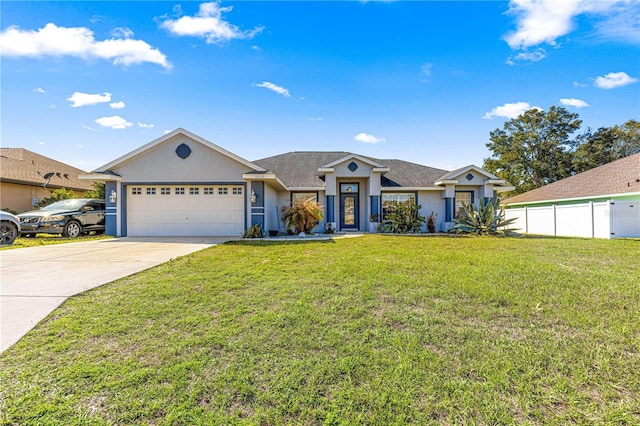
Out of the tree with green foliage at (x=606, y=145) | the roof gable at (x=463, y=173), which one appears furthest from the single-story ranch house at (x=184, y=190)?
the tree with green foliage at (x=606, y=145)

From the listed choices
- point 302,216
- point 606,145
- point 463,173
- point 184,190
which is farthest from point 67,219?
point 606,145

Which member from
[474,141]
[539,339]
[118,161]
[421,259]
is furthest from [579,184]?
[118,161]

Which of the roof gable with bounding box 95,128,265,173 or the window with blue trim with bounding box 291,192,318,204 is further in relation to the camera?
the window with blue trim with bounding box 291,192,318,204

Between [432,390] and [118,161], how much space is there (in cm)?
1505

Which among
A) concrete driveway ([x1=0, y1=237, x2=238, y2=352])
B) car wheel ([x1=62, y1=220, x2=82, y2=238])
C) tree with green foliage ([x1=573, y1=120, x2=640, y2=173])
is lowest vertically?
concrete driveway ([x1=0, y1=237, x2=238, y2=352])

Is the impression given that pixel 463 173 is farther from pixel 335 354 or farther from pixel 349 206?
pixel 335 354

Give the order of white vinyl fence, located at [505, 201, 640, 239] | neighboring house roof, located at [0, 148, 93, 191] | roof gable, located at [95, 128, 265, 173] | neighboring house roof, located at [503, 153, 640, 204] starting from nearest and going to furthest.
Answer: roof gable, located at [95, 128, 265, 173] < white vinyl fence, located at [505, 201, 640, 239] < neighboring house roof, located at [503, 153, 640, 204] < neighboring house roof, located at [0, 148, 93, 191]

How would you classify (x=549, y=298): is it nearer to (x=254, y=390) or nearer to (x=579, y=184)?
(x=254, y=390)

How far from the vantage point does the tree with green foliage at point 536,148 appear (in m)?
30.8

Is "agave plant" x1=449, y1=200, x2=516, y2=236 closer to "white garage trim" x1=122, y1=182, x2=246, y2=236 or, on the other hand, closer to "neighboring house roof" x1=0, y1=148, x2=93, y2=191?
"white garage trim" x1=122, y1=182, x2=246, y2=236

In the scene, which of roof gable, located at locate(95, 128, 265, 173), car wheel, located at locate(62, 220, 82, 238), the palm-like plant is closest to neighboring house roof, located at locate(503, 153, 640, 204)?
the palm-like plant

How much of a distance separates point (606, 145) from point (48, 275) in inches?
1737

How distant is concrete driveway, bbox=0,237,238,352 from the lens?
12.0 ft

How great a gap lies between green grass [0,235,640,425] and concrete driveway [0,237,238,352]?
1.01ft
